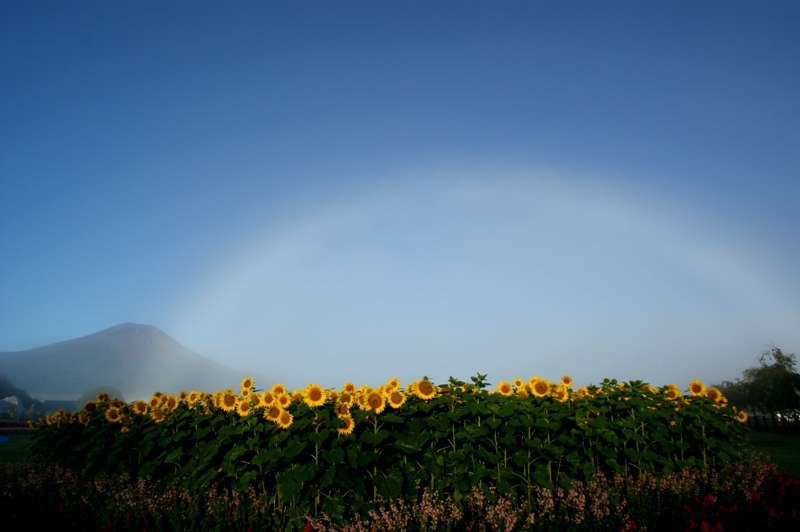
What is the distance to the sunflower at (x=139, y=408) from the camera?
9.70m

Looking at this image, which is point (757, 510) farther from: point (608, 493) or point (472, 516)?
point (472, 516)

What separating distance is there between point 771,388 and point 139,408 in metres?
40.6

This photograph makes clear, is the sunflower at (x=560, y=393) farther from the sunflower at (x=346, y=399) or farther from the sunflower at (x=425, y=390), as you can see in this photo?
the sunflower at (x=346, y=399)

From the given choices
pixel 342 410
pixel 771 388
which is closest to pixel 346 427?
pixel 342 410

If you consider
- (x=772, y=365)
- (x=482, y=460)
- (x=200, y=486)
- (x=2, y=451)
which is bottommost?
(x=2, y=451)

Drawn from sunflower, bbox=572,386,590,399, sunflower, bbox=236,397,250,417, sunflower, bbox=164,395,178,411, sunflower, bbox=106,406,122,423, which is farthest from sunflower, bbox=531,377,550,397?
sunflower, bbox=106,406,122,423

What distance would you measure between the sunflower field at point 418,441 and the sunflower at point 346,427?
0.04 ft

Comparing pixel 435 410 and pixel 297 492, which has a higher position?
pixel 435 410

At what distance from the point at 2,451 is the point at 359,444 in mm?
20867

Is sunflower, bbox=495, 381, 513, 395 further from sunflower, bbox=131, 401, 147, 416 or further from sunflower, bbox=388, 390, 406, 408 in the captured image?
sunflower, bbox=131, 401, 147, 416

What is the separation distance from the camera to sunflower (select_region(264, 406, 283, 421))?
6.86 m

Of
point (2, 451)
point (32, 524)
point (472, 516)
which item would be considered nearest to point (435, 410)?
point (472, 516)

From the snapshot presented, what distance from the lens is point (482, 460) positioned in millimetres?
6910

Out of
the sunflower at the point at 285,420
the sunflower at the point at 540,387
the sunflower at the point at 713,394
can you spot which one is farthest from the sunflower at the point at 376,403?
the sunflower at the point at 713,394
